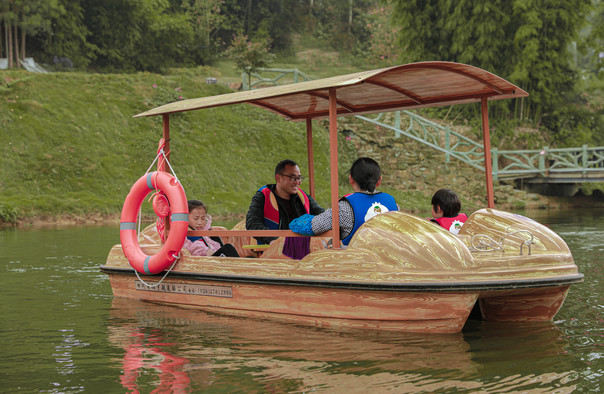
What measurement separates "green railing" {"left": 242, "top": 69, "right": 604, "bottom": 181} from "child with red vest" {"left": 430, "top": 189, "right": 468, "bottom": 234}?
621 inches

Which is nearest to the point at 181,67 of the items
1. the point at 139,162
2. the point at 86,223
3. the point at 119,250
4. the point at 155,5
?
the point at 155,5

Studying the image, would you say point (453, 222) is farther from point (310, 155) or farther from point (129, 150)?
point (129, 150)

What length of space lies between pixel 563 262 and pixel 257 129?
1848cm

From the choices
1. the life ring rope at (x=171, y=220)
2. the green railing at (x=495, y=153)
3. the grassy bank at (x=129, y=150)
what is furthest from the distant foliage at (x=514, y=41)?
the life ring rope at (x=171, y=220)

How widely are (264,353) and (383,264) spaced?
3.76 feet

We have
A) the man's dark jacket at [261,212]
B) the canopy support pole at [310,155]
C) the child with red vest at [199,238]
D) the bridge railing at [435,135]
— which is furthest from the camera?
the bridge railing at [435,135]

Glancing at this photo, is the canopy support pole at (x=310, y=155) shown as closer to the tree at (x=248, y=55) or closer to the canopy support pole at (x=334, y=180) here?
the canopy support pole at (x=334, y=180)

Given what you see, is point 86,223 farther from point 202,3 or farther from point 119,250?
point 202,3

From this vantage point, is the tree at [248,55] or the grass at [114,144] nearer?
Answer: the grass at [114,144]

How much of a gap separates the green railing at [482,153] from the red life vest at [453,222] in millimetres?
15781

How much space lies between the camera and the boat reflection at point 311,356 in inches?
172

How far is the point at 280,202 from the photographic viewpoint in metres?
7.17

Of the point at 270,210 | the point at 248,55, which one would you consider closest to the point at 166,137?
the point at 270,210

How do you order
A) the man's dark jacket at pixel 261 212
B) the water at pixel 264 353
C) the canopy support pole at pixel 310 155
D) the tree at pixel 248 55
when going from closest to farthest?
1. the water at pixel 264 353
2. the man's dark jacket at pixel 261 212
3. the canopy support pole at pixel 310 155
4. the tree at pixel 248 55
